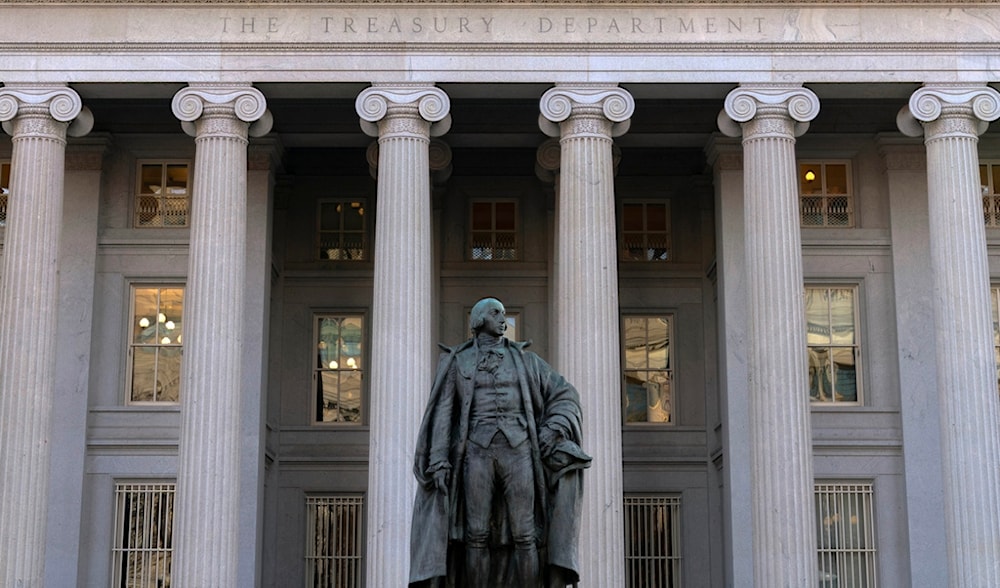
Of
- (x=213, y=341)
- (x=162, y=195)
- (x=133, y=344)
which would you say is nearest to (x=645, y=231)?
(x=162, y=195)

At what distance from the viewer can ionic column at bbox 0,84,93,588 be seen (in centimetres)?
2500

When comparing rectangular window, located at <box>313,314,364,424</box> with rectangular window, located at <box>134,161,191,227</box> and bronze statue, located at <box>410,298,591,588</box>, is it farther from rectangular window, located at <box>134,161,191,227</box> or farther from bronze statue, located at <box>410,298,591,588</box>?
bronze statue, located at <box>410,298,591,588</box>

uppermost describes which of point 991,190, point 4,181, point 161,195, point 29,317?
point 4,181

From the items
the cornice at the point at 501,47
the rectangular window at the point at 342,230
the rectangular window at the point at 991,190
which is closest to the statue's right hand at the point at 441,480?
the cornice at the point at 501,47

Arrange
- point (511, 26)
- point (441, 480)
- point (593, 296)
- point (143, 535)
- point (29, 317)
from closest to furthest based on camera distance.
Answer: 1. point (441, 480)
2. point (593, 296)
3. point (29, 317)
4. point (511, 26)
5. point (143, 535)

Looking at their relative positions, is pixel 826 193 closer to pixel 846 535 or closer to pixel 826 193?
pixel 826 193

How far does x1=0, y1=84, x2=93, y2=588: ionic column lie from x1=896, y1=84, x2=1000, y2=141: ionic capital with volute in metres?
14.3

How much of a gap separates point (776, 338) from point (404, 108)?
23.7ft

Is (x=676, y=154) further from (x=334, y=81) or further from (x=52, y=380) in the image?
(x=52, y=380)

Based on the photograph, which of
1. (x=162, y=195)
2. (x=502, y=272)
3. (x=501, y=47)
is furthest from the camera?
(x=502, y=272)

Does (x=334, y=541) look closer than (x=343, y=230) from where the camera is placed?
Yes

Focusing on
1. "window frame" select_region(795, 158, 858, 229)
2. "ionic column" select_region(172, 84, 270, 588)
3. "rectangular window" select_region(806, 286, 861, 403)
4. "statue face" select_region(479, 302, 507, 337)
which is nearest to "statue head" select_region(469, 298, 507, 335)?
"statue face" select_region(479, 302, 507, 337)

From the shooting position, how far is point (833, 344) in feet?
97.8

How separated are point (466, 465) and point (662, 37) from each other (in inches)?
616
